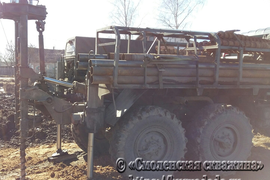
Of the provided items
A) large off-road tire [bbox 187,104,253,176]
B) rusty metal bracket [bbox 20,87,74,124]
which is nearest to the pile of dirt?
rusty metal bracket [bbox 20,87,74,124]

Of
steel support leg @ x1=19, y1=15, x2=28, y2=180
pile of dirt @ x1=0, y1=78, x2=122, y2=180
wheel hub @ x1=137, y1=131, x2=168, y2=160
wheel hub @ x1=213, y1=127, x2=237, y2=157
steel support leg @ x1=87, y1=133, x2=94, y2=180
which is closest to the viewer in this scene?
steel support leg @ x1=19, y1=15, x2=28, y2=180

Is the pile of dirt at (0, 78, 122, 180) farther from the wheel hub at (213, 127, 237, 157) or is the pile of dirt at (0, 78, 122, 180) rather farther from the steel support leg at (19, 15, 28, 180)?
the wheel hub at (213, 127, 237, 157)

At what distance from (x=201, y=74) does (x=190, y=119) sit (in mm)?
955

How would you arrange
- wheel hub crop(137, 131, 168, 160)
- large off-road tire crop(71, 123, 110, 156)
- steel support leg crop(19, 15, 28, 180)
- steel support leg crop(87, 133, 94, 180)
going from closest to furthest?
steel support leg crop(19, 15, 28, 180), steel support leg crop(87, 133, 94, 180), wheel hub crop(137, 131, 168, 160), large off-road tire crop(71, 123, 110, 156)

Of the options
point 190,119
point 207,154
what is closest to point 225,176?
point 207,154

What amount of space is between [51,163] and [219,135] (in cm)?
319

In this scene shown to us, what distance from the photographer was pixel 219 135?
184 inches

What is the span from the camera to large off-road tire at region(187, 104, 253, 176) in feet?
14.8

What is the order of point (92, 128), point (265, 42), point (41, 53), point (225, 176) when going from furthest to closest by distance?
point (41, 53), point (265, 42), point (225, 176), point (92, 128)

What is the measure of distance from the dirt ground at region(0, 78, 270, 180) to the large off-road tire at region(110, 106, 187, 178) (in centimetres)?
57

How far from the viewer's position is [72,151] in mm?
5766

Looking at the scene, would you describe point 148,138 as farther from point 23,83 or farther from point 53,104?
point 23,83

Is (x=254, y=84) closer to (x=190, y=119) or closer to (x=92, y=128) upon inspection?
(x=190, y=119)

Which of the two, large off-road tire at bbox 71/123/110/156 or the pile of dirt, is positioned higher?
large off-road tire at bbox 71/123/110/156
